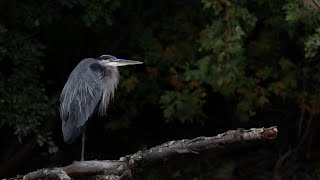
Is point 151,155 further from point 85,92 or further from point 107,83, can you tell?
point 107,83

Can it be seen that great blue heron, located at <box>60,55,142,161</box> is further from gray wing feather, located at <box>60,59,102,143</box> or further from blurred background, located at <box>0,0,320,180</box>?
blurred background, located at <box>0,0,320,180</box>

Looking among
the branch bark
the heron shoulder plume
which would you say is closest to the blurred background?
the heron shoulder plume

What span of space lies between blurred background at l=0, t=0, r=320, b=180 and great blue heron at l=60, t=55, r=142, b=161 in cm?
65

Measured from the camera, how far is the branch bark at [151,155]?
276 centimetres

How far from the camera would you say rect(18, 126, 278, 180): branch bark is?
2.76 meters

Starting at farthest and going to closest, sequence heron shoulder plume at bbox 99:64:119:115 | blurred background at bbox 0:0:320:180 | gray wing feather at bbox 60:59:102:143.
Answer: blurred background at bbox 0:0:320:180, heron shoulder plume at bbox 99:64:119:115, gray wing feather at bbox 60:59:102:143

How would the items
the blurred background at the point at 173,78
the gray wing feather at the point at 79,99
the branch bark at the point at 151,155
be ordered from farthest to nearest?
the blurred background at the point at 173,78
the gray wing feather at the point at 79,99
the branch bark at the point at 151,155

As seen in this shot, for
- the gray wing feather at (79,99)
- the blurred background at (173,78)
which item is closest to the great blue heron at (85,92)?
the gray wing feather at (79,99)

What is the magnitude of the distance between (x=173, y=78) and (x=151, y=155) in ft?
11.7

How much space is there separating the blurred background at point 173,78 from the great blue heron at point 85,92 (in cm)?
65

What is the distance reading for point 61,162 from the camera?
23.5ft

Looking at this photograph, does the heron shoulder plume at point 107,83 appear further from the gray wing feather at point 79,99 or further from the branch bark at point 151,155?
the branch bark at point 151,155

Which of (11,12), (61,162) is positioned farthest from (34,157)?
(11,12)

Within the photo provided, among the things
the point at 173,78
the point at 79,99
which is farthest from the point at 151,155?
the point at 173,78
